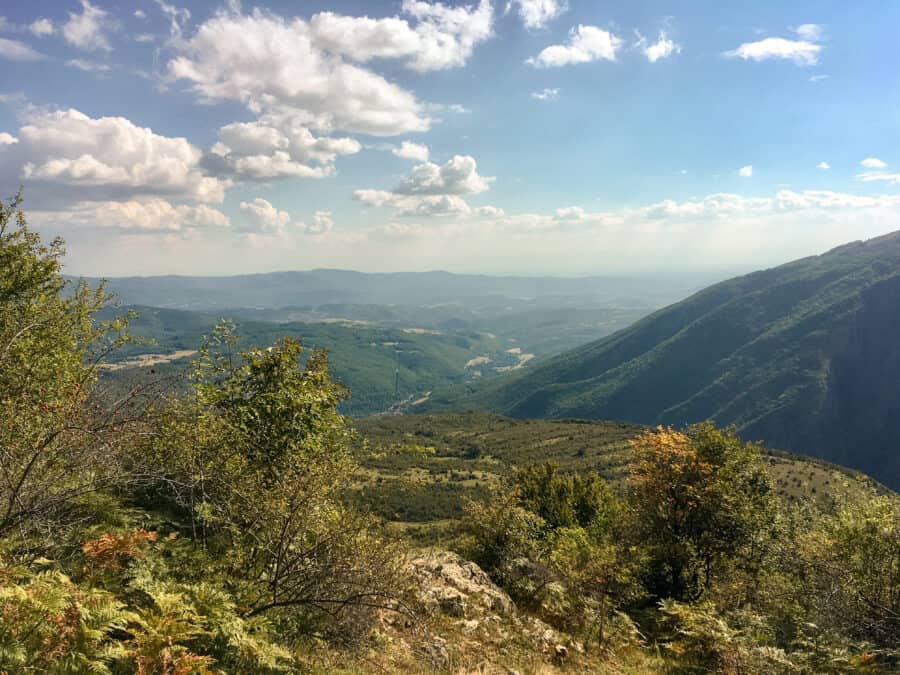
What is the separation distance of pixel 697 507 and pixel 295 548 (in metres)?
17.1

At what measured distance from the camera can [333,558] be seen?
7027 mm

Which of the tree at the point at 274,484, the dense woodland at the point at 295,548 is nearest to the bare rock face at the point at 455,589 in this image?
the dense woodland at the point at 295,548

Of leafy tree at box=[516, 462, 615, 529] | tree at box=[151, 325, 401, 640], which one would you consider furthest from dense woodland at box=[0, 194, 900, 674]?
leafy tree at box=[516, 462, 615, 529]

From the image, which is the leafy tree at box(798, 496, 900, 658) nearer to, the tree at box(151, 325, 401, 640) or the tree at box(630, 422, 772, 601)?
the tree at box(630, 422, 772, 601)

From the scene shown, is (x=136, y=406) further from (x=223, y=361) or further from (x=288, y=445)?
(x=223, y=361)

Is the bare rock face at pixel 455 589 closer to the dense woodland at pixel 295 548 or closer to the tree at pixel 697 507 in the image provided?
the dense woodland at pixel 295 548

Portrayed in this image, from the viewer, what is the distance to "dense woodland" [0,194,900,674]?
19.3 feet

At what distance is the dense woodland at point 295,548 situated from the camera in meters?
5.88

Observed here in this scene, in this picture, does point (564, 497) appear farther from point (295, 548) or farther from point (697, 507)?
point (295, 548)

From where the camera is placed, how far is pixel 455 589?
13609 mm

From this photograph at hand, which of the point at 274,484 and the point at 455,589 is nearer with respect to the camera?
the point at 274,484

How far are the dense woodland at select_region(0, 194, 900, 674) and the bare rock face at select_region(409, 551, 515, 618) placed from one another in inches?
11.4

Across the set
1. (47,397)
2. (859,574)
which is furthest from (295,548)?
(859,574)

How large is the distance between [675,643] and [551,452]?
129m
